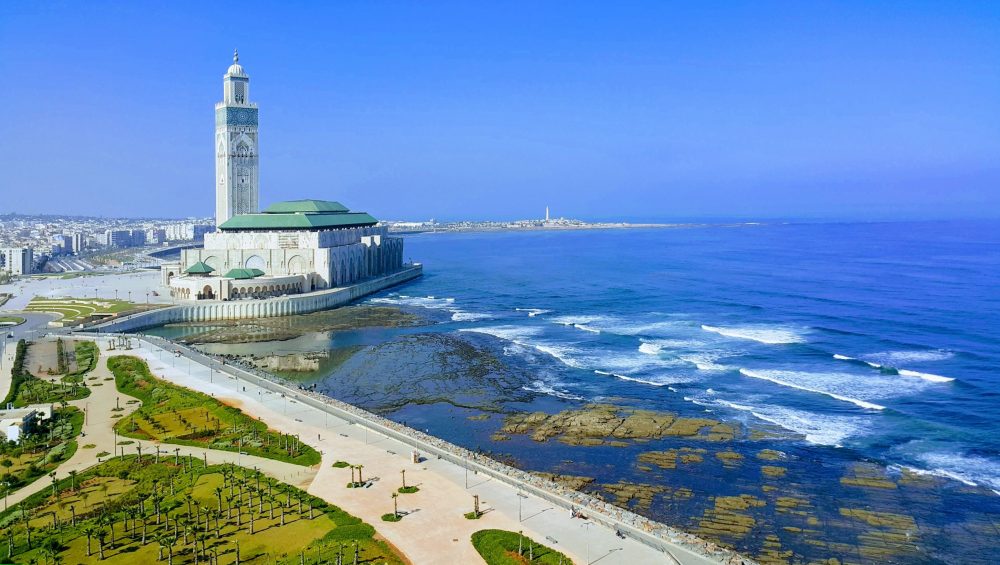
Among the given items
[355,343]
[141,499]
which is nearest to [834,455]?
[141,499]

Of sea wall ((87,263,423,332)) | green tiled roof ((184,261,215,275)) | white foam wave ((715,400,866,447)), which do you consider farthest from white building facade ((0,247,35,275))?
white foam wave ((715,400,866,447))

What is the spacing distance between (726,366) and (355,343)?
108ft

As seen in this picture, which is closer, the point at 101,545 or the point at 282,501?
the point at 101,545

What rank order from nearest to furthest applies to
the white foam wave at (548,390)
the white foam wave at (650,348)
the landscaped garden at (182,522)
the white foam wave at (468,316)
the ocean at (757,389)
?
the landscaped garden at (182,522)
the ocean at (757,389)
the white foam wave at (548,390)
the white foam wave at (650,348)
the white foam wave at (468,316)

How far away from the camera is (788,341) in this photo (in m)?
65.2

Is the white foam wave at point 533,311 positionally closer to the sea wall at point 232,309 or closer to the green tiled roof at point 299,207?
the sea wall at point 232,309

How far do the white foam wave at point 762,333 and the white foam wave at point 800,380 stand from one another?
10.1 metres

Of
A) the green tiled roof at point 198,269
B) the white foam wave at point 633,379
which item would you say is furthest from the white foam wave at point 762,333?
the green tiled roof at point 198,269

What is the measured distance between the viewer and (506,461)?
128 ft

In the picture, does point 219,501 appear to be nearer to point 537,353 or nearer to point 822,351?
point 537,353

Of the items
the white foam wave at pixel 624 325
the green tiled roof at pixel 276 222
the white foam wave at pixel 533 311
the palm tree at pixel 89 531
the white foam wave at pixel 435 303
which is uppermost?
the green tiled roof at pixel 276 222

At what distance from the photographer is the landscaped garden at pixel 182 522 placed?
26859 mm

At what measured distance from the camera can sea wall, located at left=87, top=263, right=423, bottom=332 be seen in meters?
75.8

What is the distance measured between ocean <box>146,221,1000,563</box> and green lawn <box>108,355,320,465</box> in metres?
9.38
